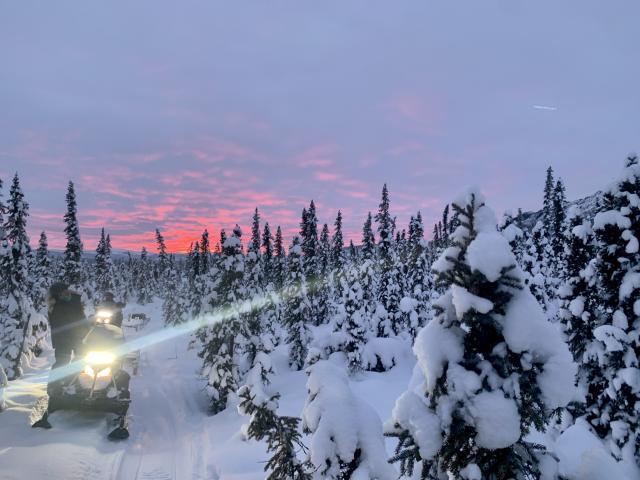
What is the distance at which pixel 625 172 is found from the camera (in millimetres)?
11062

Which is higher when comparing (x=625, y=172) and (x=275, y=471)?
(x=625, y=172)

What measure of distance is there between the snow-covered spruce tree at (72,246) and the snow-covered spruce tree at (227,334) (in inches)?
796

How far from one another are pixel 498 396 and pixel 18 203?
32.7m

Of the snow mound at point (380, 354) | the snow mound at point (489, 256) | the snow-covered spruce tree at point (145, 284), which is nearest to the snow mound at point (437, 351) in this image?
the snow mound at point (489, 256)

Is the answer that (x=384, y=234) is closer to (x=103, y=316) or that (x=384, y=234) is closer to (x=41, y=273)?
(x=103, y=316)

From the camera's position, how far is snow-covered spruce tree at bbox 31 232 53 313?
41.2 meters

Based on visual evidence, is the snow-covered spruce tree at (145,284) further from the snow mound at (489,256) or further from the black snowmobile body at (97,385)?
the snow mound at (489,256)

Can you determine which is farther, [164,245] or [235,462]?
[164,245]

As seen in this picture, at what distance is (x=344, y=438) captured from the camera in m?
4.00

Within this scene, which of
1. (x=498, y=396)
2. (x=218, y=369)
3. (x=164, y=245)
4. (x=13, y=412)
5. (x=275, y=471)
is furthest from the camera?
(x=164, y=245)

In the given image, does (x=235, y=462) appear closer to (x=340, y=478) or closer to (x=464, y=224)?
(x=340, y=478)

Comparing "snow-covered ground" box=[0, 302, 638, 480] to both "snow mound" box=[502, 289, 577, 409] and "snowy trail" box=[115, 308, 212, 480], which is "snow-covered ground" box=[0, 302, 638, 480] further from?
"snow mound" box=[502, 289, 577, 409]

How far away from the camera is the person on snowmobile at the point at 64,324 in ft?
33.6

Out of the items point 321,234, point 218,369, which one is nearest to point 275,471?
point 218,369
